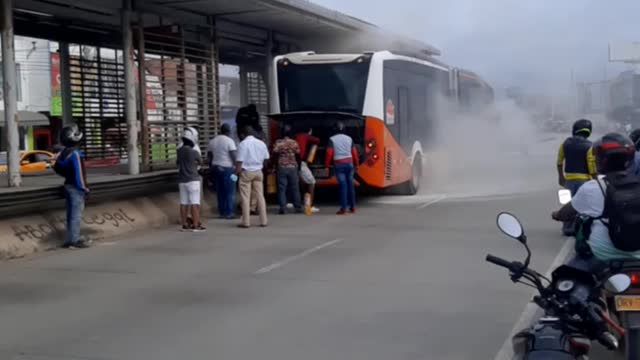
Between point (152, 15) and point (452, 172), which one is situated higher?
point (152, 15)

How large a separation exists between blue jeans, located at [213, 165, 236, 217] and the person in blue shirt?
3.56 m

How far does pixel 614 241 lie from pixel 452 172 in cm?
1964

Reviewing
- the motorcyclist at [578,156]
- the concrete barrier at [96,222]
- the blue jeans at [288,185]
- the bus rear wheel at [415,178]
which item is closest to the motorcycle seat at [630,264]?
the motorcyclist at [578,156]

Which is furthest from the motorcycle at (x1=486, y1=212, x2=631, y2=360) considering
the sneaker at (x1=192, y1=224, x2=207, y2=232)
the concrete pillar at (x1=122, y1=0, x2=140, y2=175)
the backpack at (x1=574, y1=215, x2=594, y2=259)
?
the concrete pillar at (x1=122, y1=0, x2=140, y2=175)

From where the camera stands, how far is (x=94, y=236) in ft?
42.4

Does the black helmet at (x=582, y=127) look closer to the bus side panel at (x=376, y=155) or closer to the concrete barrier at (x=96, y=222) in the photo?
the bus side panel at (x=376, y=155)

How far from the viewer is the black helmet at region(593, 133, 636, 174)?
199 inches

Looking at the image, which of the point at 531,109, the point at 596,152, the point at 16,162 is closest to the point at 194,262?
the point at 16,162

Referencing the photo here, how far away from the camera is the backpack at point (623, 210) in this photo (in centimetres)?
489

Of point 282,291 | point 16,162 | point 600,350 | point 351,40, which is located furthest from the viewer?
point 351,40

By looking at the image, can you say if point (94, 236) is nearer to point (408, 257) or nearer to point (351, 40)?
point (408, 257)

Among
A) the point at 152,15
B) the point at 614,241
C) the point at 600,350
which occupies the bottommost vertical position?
the point at 600,350

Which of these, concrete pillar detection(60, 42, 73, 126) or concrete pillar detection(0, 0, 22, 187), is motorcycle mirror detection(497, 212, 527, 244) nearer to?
concrete pillar detection(0, 0, 22, 187)

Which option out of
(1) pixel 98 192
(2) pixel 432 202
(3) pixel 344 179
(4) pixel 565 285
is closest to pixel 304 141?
(3) pixel 344 179
